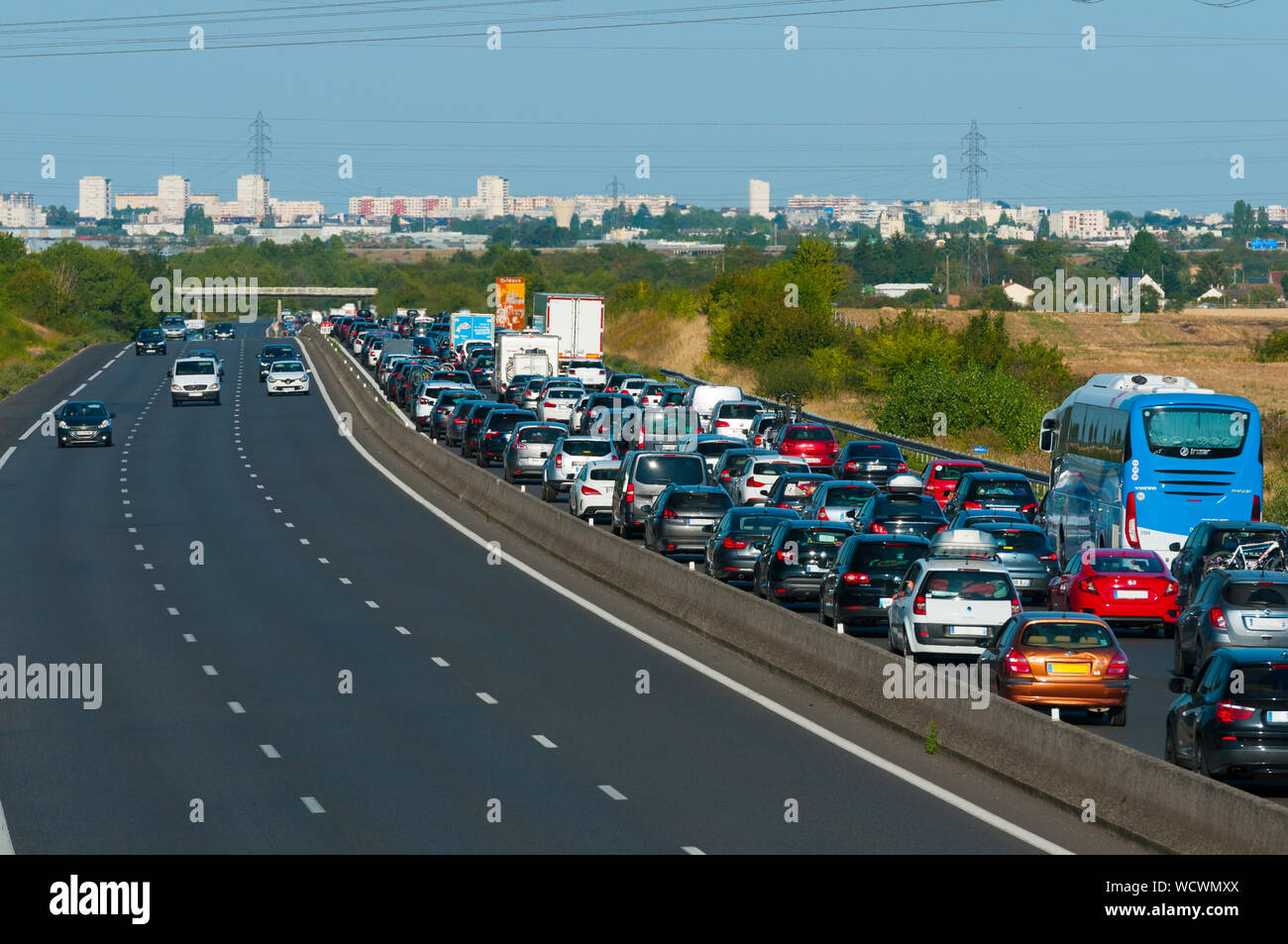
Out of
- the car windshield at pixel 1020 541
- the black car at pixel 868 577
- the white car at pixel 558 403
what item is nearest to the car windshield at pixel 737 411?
→ the white car at pixel 558 403

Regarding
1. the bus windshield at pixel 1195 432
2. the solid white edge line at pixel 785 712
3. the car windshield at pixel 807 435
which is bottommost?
the solid white edge line at pixel 785 712

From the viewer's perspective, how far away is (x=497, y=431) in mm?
56438

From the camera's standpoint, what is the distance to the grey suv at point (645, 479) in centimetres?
4153

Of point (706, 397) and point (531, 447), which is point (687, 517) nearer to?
point (531, 447)

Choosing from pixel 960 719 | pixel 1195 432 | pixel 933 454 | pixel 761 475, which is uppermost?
pixel 1195 432

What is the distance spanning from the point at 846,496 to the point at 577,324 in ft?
153

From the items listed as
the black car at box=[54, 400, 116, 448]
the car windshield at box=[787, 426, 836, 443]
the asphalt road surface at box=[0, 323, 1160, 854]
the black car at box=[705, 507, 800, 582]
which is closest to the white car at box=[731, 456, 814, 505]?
the asphalt road surface at box=[0, 323, 1160, 854]

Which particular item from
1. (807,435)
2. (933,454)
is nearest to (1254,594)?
(807,435)

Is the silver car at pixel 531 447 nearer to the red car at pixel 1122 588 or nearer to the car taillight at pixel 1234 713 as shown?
the red car at pixel 1122 588

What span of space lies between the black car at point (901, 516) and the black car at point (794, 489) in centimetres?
459

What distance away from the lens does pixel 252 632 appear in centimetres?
3048
